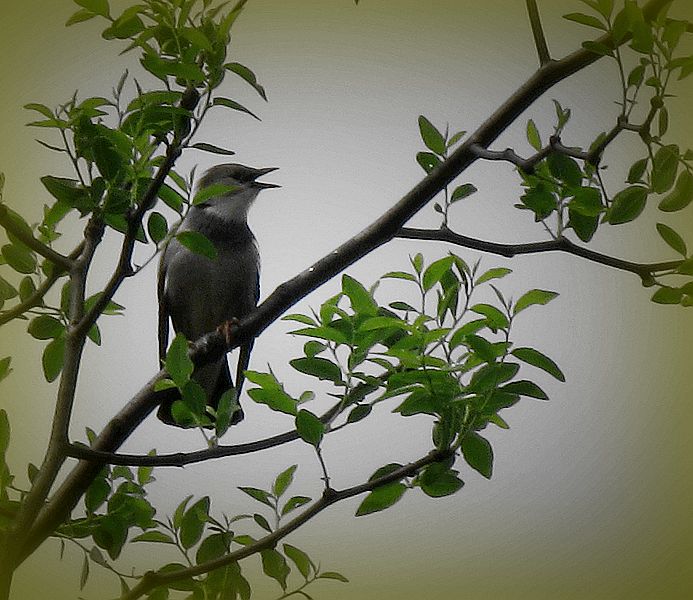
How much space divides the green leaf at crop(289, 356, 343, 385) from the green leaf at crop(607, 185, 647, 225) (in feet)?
0.74

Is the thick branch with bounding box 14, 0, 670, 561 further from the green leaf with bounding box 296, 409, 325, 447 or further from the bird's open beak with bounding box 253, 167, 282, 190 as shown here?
the bird's open beak with bounding box 253, 167, 282, 190

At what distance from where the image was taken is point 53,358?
2.06 feet

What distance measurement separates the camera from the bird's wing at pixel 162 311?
2.98ft

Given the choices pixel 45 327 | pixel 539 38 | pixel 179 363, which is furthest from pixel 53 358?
pixel 539 38

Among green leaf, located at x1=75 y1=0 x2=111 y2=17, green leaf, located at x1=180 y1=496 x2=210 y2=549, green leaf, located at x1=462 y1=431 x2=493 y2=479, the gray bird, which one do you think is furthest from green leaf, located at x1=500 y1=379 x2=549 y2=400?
the gray bird

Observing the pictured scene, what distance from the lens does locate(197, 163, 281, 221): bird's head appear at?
0.96 metres

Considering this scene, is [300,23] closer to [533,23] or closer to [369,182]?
[369,182]

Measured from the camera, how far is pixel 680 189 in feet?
1.84

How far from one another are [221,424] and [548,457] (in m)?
0.46

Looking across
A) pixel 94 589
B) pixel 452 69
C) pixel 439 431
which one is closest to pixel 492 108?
pixel 452 69

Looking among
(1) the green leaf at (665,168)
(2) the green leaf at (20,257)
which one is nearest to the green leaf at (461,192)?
(1) the green leaf at (665,168)

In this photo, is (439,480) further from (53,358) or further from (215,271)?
(215,271)

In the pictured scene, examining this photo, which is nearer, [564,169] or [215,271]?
[564,169]

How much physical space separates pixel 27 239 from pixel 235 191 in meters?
0.41
